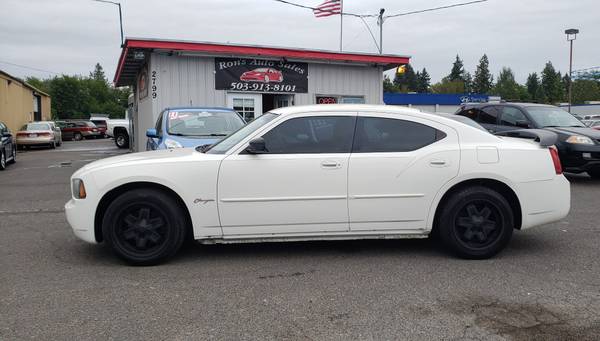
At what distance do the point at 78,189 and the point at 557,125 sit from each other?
9.69 m

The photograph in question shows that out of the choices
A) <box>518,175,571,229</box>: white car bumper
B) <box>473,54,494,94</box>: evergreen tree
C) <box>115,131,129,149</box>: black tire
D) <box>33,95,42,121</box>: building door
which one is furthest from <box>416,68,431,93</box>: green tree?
<box>518,175,571,229</box>: white car bumper

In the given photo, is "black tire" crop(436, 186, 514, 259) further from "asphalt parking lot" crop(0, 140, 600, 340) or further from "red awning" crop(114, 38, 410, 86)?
"red awning" crop(114, 38, 410, 86)

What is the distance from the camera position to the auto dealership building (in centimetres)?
1398

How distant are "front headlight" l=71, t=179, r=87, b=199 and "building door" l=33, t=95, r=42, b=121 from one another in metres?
41.9

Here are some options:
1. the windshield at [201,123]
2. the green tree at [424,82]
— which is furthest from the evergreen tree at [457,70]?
the windshield at [201,123]

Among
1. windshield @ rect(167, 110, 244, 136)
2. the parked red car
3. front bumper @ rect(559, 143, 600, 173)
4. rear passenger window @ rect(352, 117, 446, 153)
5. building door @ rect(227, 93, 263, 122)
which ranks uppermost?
the parked red car

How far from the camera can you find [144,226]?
190 inches

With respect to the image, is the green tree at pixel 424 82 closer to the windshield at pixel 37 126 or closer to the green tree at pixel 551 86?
the green tree at pixel 551 86

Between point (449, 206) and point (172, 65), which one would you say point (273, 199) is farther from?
point (172, 65)

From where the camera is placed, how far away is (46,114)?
4944cm

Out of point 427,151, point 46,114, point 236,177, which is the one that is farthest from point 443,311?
point 46,114

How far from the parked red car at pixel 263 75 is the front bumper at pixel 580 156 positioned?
816 cm

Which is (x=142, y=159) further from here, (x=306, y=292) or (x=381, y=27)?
(x=381, y=27)

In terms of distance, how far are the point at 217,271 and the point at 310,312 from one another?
125 centimetres
